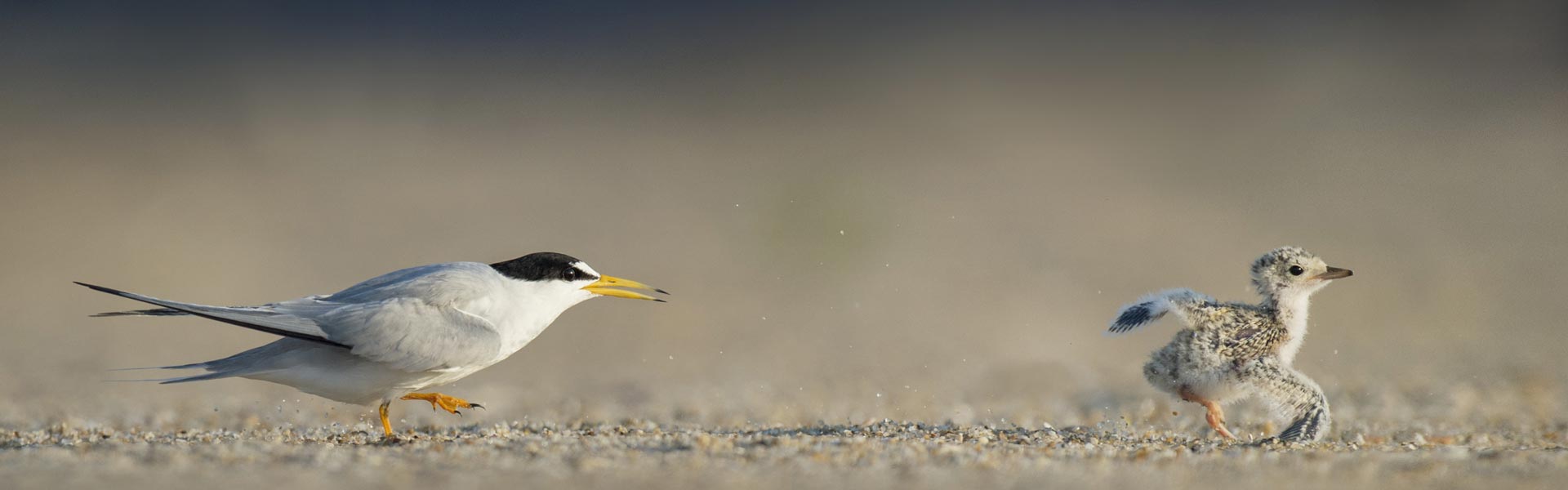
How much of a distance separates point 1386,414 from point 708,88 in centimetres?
1814

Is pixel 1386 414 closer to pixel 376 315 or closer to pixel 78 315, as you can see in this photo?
pixel 376 315

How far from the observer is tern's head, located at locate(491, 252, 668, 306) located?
7.07 meters

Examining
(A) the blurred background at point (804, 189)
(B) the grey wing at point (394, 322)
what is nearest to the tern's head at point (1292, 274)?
(A) the blurred background at point (804, 189)

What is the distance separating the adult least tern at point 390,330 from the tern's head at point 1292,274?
288cm

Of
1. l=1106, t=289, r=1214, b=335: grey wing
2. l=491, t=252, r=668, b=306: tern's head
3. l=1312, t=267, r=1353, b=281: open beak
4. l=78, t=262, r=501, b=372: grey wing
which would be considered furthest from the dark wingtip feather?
l=78, t=262, r=501, b=372: grey wing

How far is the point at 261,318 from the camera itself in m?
6.37

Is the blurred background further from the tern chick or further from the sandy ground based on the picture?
the tern chick

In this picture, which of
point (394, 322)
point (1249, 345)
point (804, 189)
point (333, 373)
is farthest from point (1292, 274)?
point (804, 189)

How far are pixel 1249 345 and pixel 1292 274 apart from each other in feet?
1.77

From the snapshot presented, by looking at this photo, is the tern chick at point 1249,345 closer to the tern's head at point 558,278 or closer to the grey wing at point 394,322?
the tern's head at point 558,278

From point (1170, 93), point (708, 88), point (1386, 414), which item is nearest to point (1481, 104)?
point (1170, 93)

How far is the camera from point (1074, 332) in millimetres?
12938

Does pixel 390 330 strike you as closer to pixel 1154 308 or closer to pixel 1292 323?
pixel 1154 308

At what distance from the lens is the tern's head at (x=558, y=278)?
707 centimetres
